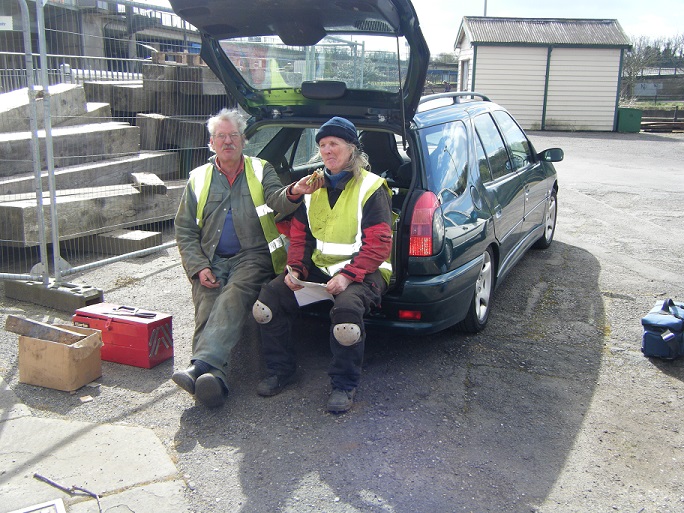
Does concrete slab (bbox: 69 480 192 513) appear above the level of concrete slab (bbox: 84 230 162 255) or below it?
below

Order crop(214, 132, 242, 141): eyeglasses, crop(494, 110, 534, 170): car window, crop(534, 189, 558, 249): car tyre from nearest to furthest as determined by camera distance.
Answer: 1. crop(214, 132, 242, 141): eyeglasses
2. crop(494, 110, 534, 170): car window
3. crop(534, 189, 558, 249): car tyre

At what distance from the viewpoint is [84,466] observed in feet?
10.6

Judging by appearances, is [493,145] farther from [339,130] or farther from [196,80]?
[196,80]

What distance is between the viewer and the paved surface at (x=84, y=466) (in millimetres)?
2951

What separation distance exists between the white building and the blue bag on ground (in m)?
21.1

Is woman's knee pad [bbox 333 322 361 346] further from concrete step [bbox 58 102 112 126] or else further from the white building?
the white building

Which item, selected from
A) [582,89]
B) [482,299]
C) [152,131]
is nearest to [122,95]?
[152,131]

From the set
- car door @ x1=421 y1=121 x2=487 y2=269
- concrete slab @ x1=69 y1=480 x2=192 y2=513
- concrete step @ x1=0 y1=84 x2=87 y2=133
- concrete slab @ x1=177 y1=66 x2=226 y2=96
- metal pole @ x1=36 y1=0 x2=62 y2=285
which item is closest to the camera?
concrete slab @ x1=69 y1=480 x2=192 y2=513

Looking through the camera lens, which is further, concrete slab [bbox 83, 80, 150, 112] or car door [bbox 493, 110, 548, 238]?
concrete slab [bbox 83, 80, 150, 112]

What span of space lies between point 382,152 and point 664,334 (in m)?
2.40

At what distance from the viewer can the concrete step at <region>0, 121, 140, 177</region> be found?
6598 mm

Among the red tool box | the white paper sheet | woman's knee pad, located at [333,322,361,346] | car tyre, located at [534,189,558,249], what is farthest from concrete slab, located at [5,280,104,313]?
car tyre, located at [534,189,558,249]

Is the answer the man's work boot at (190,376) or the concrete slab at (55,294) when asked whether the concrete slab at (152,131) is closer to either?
the concrete slab at (55,294)

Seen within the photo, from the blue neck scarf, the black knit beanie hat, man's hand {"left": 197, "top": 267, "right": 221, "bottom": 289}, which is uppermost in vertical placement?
the black knit beanie hat
